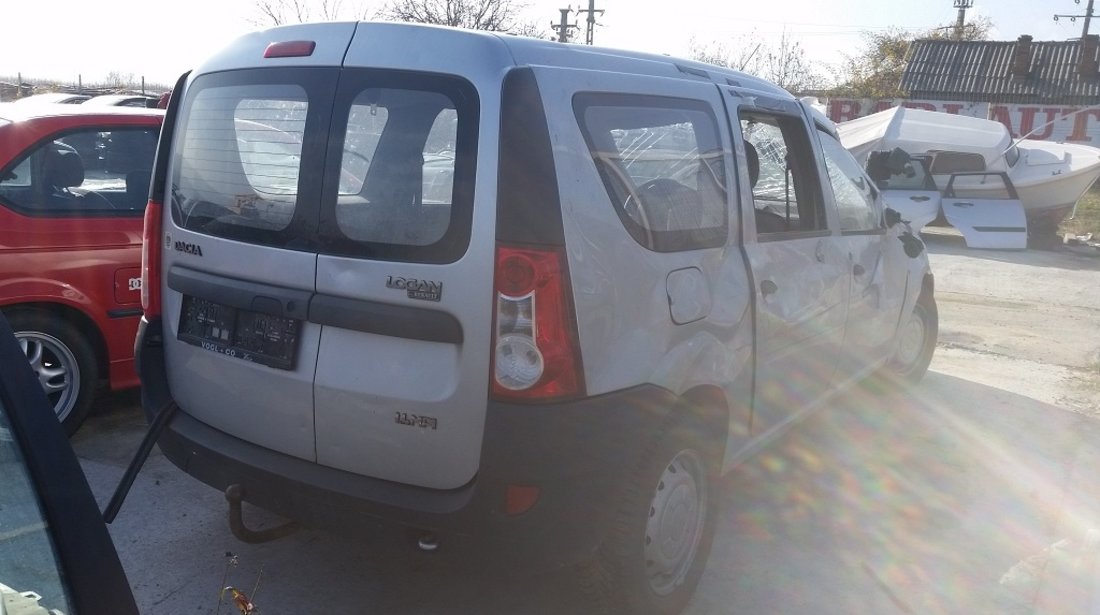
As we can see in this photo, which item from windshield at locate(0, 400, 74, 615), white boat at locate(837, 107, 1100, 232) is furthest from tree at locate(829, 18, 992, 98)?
A: windshield at locate(0, 400, 74, 615)

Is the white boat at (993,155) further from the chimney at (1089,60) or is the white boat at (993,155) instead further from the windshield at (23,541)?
the chimney at (1089,60)

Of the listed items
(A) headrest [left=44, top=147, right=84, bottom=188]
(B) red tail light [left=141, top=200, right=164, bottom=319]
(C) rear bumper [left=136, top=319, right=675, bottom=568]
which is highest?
(A) headrest [left=44, top=147, right=84, bottom=188]

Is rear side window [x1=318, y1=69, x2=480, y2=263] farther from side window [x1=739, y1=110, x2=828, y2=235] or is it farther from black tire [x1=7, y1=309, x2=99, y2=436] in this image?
black tire [x1=7, y1=309, x2=99, y2=436]

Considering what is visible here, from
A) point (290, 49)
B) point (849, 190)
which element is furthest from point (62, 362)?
point (849, 190)

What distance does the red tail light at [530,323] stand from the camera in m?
2.68

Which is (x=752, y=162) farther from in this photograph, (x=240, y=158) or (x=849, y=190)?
(x=240, y=158)

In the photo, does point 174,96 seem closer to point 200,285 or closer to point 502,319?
point 200,285

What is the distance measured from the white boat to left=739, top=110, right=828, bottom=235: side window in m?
14.1

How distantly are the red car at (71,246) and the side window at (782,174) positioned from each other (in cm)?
326

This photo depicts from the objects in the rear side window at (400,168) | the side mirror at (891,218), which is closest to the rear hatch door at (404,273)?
the rear side window at (400,168)

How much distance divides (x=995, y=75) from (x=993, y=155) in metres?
24.9

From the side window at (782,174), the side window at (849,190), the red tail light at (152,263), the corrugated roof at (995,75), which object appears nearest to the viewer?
the red tail light at (152,263)

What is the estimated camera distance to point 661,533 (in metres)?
3.26

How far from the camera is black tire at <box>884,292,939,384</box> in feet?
21.0
